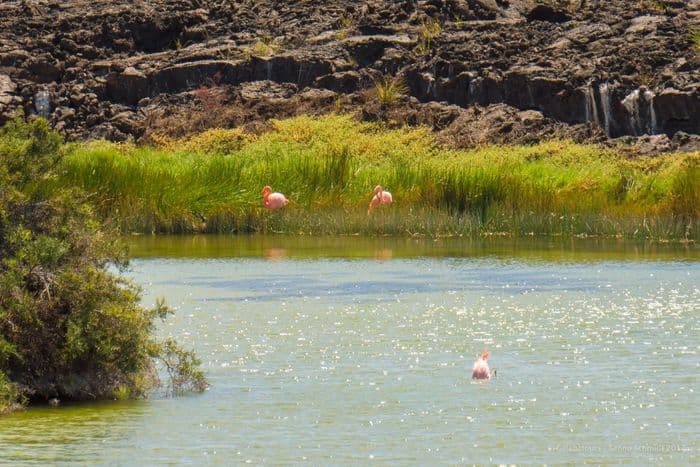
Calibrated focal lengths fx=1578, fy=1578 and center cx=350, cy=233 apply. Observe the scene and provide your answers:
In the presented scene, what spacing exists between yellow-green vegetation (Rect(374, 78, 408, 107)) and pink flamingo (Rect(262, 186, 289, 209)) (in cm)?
1264

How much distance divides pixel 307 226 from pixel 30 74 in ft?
62.0

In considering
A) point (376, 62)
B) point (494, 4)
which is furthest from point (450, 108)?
point (494, 4)

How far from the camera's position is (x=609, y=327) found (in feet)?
50.3

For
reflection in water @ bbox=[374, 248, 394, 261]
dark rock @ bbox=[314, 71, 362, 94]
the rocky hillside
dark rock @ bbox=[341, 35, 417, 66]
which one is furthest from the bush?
dark rock @ bbox=[341, 35, 417, 66]

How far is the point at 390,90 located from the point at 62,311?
3117cm

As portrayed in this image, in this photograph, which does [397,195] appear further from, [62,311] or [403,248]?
[62,311]

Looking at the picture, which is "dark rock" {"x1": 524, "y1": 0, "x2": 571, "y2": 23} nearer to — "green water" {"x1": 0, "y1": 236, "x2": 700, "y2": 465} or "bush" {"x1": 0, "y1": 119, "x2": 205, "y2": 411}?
"green water" {"x1": 0, "y1": 236, "x2": 700, "y2": 465}

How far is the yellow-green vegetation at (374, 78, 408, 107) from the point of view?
41.9 m

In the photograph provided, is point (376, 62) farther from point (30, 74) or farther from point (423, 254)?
point (423, 254)

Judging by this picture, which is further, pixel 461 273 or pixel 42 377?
pixel 461 273

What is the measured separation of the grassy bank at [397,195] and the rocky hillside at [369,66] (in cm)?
566

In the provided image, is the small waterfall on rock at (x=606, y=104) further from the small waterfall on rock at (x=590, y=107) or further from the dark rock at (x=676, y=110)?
the dark rock at (x=676, y=110)

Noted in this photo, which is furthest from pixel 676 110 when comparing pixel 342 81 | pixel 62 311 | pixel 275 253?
pixel 62 311

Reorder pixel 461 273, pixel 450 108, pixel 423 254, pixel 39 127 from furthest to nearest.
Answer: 1. pixel 450 108
2. pixel 423 254
3. pixel 461 273
4. pixel 39 127
